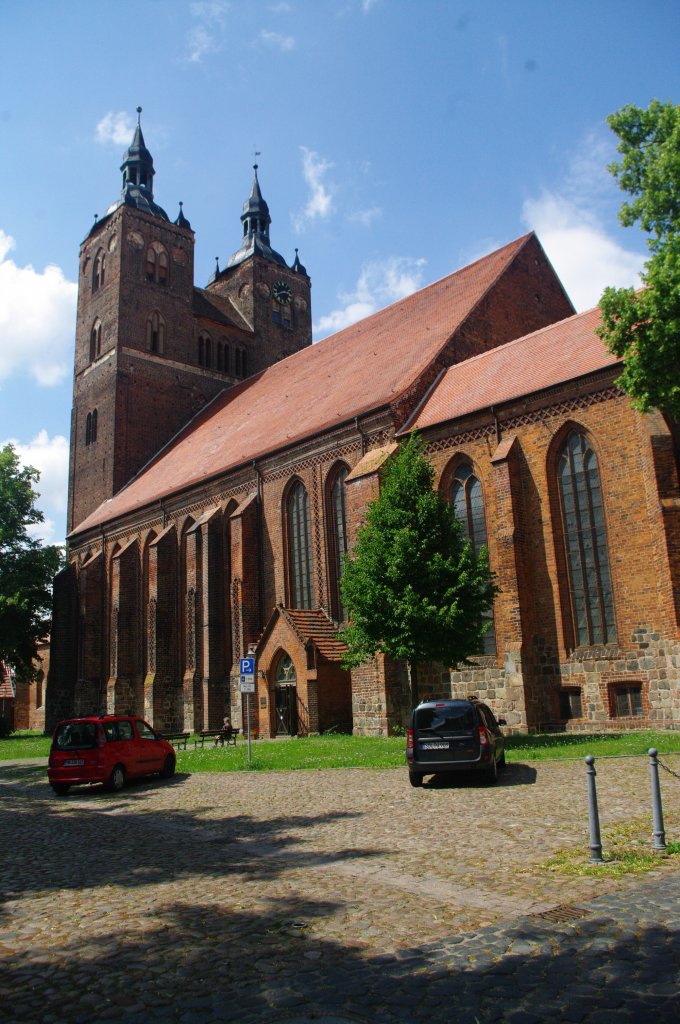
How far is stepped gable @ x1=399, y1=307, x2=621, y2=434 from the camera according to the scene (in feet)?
66.9

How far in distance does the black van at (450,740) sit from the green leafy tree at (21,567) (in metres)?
29.3

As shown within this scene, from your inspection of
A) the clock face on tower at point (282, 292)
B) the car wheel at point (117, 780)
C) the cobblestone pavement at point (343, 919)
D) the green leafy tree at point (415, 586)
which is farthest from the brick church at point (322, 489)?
the cobblestone pavement at point (343, 919)

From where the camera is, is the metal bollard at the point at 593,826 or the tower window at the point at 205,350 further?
the tower window at the point at 205,350

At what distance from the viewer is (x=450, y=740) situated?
38.9 feet

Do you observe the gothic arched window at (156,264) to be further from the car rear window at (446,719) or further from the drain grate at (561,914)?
the drain grate at (561,914)

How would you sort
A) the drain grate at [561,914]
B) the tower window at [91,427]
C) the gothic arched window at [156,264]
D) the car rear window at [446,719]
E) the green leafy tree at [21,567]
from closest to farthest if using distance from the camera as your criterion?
the drain grate at [561,914] < the car rear window at [446,719] < the green leafy tree at [21,567] < the tower window at [91,427] < the gothic arched window at [156,264]

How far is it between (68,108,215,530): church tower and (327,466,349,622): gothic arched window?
17573 mm

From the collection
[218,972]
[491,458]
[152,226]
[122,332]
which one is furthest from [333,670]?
[152,226]

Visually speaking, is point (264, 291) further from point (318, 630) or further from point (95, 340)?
point (318, 630)

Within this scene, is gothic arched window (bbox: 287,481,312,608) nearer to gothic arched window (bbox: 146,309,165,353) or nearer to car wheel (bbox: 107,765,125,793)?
car wheel (bbox: 107,765,125,793)

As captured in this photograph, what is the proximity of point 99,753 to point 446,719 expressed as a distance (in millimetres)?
6449

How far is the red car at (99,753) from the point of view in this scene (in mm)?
14266

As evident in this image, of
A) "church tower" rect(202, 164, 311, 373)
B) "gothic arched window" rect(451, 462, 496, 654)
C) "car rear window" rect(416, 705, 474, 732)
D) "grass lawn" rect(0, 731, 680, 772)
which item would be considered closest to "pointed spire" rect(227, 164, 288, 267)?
"church tower" rect(202, 164, 311, 373)

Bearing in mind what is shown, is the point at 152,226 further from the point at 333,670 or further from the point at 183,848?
the point at 183,848
